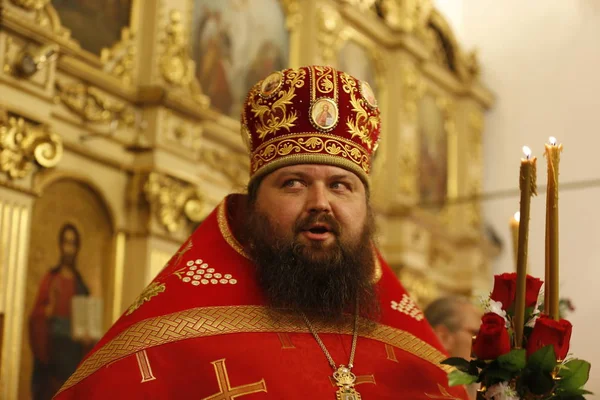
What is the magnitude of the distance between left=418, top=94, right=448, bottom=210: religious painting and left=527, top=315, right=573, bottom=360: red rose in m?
10.4

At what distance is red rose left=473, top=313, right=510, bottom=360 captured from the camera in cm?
264

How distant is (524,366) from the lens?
2.66 metres

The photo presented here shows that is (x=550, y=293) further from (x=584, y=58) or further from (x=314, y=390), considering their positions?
(x=584, y=58)

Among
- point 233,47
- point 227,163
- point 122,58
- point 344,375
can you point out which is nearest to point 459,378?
point 344,375

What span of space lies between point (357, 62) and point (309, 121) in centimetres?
854

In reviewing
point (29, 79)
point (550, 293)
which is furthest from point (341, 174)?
point (29, 79)

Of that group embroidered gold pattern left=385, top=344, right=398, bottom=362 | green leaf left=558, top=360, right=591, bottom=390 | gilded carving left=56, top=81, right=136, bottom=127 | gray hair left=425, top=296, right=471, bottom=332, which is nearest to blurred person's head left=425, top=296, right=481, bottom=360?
gray hair left=425, top=296, right=471, bottom=332

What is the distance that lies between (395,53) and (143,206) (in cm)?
571

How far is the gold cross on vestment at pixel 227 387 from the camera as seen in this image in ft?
10.2

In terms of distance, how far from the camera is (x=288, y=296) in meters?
3.40

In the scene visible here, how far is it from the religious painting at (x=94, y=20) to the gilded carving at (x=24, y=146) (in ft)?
3.43

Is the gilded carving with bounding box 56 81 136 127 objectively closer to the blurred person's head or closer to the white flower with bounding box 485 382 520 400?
the blurred person's head

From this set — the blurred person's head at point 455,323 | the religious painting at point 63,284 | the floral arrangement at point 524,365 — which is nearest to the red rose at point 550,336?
the floral arrangement at point 524,365

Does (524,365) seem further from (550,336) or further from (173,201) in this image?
(173,201)
